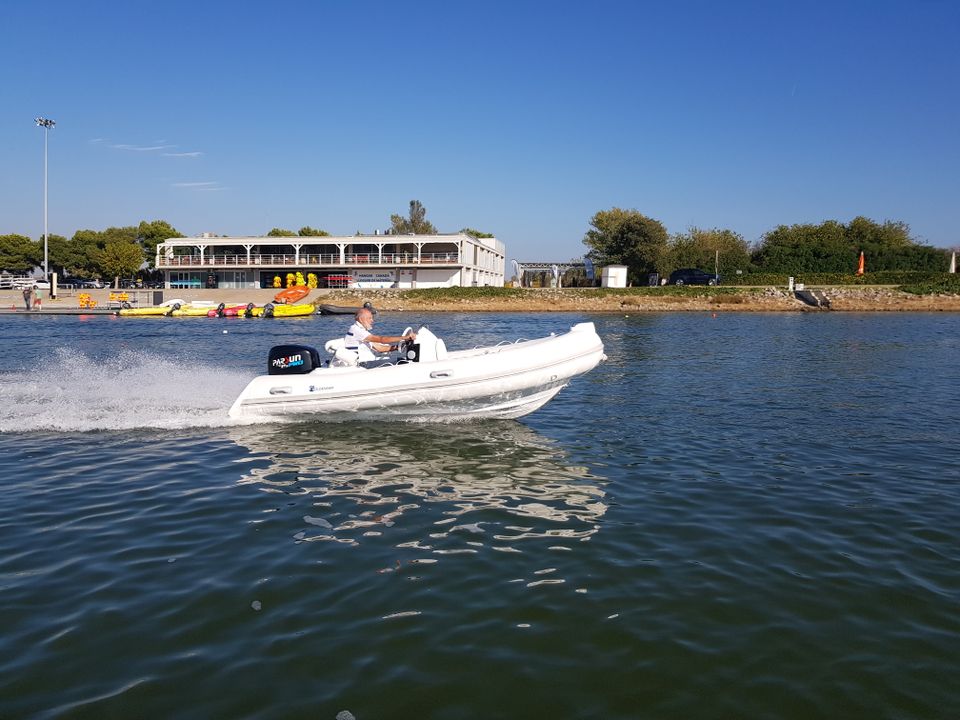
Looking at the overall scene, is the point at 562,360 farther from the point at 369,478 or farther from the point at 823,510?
the point at 823,510

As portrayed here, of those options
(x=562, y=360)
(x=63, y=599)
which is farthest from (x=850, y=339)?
(x=63, y=599)

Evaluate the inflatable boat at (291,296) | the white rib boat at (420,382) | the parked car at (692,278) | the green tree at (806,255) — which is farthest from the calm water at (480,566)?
the green tree at (806,255)

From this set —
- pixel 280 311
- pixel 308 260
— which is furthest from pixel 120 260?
pixel 280 311

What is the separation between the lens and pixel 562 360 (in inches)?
433

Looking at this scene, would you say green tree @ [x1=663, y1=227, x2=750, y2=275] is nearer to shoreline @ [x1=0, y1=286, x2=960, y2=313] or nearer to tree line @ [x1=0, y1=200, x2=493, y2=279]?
shoreline @ [x1=0, y1=286, x2=960, y2=313]

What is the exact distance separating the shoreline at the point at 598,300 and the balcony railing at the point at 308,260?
880 cm

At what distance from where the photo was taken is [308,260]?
7381 centimetres

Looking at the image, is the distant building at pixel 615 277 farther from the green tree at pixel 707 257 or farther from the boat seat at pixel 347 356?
the boat seat at pixel 347 356

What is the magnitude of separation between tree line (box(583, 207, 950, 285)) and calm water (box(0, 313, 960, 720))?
203ft

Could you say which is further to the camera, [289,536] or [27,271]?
[27,271]

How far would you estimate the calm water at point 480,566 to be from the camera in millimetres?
4098

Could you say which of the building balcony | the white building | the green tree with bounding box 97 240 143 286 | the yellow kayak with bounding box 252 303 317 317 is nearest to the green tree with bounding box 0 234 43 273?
the green tree with bounding box 97 240 143 286

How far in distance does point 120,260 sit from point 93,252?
9.07 m

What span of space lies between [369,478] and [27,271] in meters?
99.3
